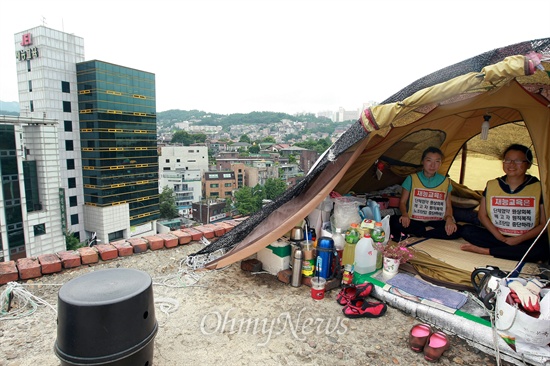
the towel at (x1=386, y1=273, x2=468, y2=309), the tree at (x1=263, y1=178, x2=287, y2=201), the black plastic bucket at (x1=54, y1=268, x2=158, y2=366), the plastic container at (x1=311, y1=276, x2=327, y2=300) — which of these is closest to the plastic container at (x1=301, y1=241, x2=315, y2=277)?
the plastic container at (x1=311, y1=276, x2=327, y2=300)

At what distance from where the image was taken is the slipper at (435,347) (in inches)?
80.0

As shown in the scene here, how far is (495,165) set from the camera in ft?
15.8

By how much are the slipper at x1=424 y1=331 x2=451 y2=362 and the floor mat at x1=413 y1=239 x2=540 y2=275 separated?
107 centimetres

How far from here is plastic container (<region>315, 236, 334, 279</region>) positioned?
2912 mm

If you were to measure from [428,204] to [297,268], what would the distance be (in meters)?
1.94

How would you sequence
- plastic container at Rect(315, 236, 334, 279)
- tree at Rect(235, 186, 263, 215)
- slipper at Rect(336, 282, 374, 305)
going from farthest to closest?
tree at Rect(235, 186, 263, 215) < plastic container at Rect(315, 236, 334, 279) < slipper at Rect(336, 282, 374, 305)

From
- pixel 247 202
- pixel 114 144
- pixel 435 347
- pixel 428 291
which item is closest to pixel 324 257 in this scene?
pixel 428 291

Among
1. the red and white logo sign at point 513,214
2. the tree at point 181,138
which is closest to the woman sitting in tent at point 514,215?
the red and white logo sign at point 513,214

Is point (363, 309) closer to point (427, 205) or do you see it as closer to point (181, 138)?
point (427, 205)

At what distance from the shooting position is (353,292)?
2.69 metres

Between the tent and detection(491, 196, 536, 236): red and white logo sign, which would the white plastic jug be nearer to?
the tent

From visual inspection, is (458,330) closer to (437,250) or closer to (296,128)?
(437,250)

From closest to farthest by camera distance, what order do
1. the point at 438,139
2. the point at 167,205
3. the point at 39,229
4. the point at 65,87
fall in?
the point at 438,139
the point at 39,229
the point at 65,87
the point at 167,205

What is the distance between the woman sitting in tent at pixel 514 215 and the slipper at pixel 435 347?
156 cm
